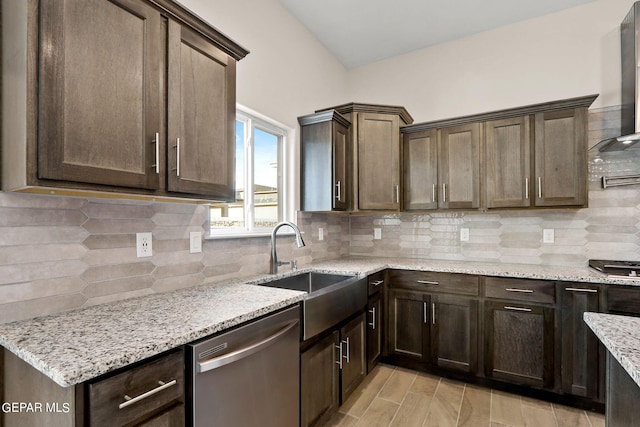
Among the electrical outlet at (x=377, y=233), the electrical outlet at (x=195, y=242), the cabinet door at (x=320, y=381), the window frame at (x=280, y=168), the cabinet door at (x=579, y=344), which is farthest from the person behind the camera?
the electrical outlet at (x=377, y=233)

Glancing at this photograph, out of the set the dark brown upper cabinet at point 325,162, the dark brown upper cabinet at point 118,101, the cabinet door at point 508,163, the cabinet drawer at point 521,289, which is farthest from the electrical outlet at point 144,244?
the cabinet door at point 508,163

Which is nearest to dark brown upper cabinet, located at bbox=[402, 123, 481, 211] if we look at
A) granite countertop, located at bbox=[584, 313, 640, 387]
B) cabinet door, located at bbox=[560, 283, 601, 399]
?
cabinet door, located at bbox=[560, 283, 601, 399]

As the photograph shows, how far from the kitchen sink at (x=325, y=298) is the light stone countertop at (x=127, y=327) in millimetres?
164

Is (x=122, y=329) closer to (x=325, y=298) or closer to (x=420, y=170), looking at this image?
(x=325, y=298)

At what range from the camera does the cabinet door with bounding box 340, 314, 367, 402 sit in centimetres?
207

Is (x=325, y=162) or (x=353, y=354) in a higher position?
(x=325, y=162)

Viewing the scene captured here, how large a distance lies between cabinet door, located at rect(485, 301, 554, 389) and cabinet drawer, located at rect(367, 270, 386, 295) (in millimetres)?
837

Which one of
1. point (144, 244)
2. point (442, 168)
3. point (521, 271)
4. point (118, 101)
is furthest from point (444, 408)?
point (118, 101)

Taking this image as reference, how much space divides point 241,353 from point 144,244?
0.81 m

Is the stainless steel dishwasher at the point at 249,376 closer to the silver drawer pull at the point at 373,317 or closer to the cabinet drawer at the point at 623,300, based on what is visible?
the silver drawer pull at the point at 373,317

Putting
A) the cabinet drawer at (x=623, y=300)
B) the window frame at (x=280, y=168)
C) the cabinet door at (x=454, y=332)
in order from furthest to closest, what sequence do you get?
the cabinet door at (x=454, y=332) < the window frame at (x=280, y=168) < the cabinet drawer at (x=623, y=300)

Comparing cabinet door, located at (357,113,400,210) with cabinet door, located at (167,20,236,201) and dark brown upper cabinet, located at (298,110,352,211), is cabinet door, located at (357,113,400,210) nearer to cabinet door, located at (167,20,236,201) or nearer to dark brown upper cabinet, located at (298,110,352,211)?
dark brown upper cabinet, located at (298,110,352,211)

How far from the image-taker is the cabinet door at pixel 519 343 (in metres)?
2.24

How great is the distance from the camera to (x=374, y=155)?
297cm
